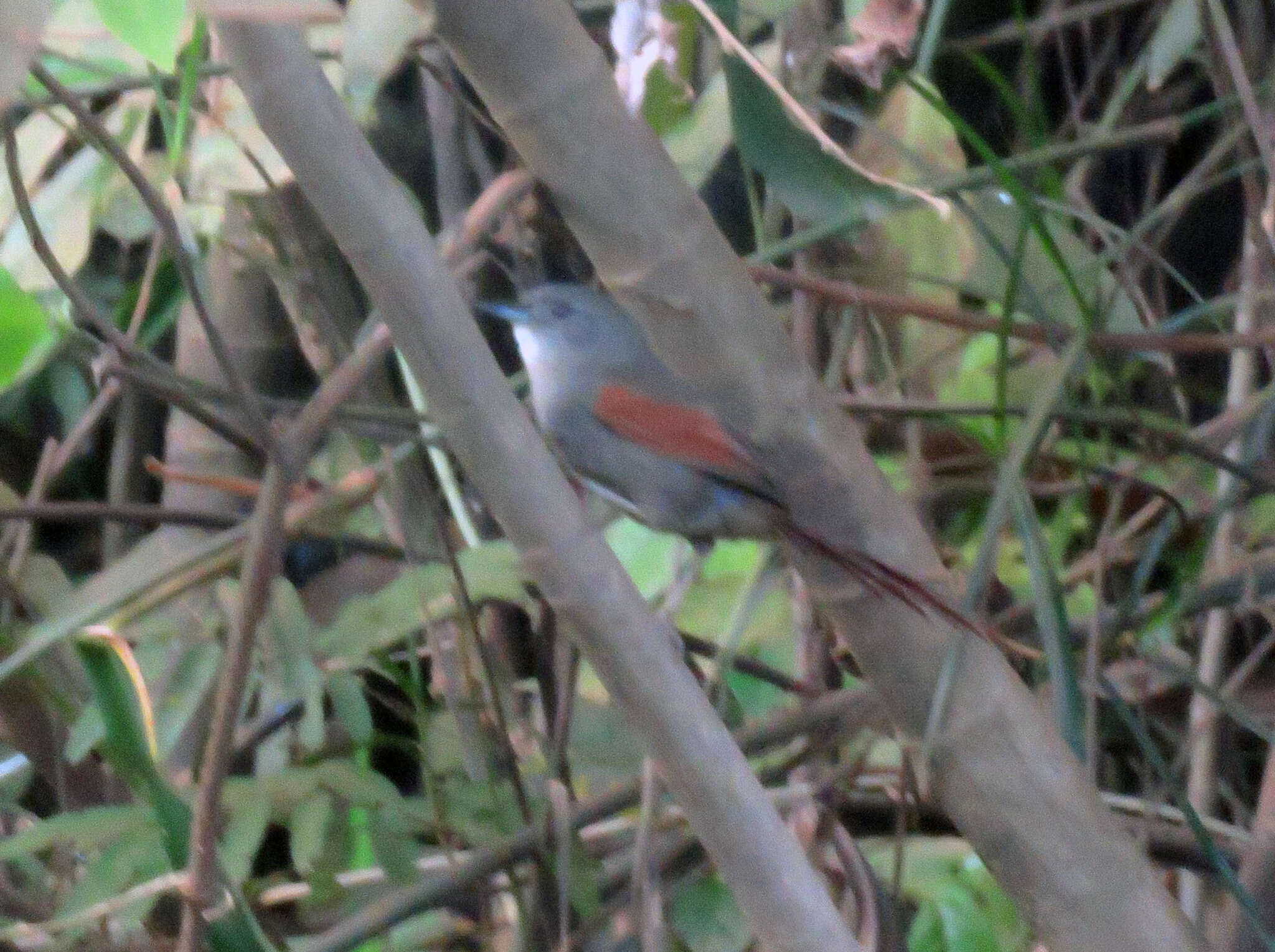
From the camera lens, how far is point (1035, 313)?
1.34 m

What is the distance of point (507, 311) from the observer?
5.86ft

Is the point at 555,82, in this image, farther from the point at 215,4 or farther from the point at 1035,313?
the point at 1035,313

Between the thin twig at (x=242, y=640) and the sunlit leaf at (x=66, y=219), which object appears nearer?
the thin twig at (x=242, y=640)

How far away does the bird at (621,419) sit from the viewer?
1.55 metres

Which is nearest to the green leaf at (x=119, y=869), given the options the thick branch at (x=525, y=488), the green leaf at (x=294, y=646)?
the green leaf at (x=294, y=646)

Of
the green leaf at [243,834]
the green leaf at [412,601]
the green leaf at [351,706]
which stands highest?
the green leaf at [412,601]

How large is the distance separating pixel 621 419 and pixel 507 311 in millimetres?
206

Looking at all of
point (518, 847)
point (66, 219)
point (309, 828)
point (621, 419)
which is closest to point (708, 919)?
point (518, 847)

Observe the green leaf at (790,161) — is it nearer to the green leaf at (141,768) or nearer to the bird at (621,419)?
the bird at (621,419)

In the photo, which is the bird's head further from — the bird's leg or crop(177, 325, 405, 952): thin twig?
crop(177, 325, 405, 952): thin twig

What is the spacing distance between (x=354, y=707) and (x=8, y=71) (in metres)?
0.93

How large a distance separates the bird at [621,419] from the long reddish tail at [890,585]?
1.45ft

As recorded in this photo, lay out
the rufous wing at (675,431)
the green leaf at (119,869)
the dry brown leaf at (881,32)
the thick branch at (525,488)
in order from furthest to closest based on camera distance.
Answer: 1. the rufous wing at (675,431)
2. the dry brown leaf at (881,32)
3. the green leaf at (119,869)
4. the thick branch at (525,488)

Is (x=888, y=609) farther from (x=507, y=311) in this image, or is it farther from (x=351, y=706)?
(x=507, y=311)
